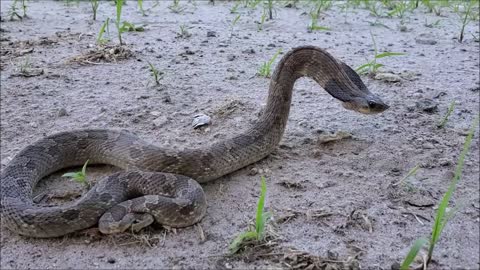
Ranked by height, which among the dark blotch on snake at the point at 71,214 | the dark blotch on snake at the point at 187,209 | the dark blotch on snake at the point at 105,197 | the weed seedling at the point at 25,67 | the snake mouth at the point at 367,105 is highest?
the snake mouth at the point at 367,105

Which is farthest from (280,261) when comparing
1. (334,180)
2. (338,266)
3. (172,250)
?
(334,180)

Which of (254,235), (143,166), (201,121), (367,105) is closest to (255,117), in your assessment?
A: (201,121)

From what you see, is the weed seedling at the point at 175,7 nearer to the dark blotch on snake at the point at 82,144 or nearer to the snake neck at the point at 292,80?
the snake neck at the point at 292,80

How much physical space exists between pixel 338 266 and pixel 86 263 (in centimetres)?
158

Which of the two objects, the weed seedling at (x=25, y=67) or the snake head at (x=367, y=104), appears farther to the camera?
the weed seedling at (x=25, y=67)

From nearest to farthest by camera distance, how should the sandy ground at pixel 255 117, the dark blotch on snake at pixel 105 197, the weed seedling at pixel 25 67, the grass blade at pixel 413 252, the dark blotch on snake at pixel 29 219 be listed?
the grass blade at pixel 413 252 < the sandy ground at pixel 255 117 < the dark blotch on snake at pixel 29 219 < the dark blotch on snake at pixel 105 197 < the weed seedling at pixel 25 67

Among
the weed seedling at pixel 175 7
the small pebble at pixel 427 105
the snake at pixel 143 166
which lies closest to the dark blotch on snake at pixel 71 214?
the snake at pixel 143 166

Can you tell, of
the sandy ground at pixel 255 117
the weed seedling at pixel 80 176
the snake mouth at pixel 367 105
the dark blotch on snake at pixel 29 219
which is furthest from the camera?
the snake mouth at pixel 367 105

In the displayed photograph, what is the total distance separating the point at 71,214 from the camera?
3521mm

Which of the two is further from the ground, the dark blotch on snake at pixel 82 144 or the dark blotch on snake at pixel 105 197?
the dark blotch on snake at pixel 82 144

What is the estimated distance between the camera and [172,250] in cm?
335

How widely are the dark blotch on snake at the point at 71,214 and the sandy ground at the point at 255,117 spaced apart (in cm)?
15

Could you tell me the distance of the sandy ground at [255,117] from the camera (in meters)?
3.35

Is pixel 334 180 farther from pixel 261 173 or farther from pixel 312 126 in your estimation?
pixel 312 126
